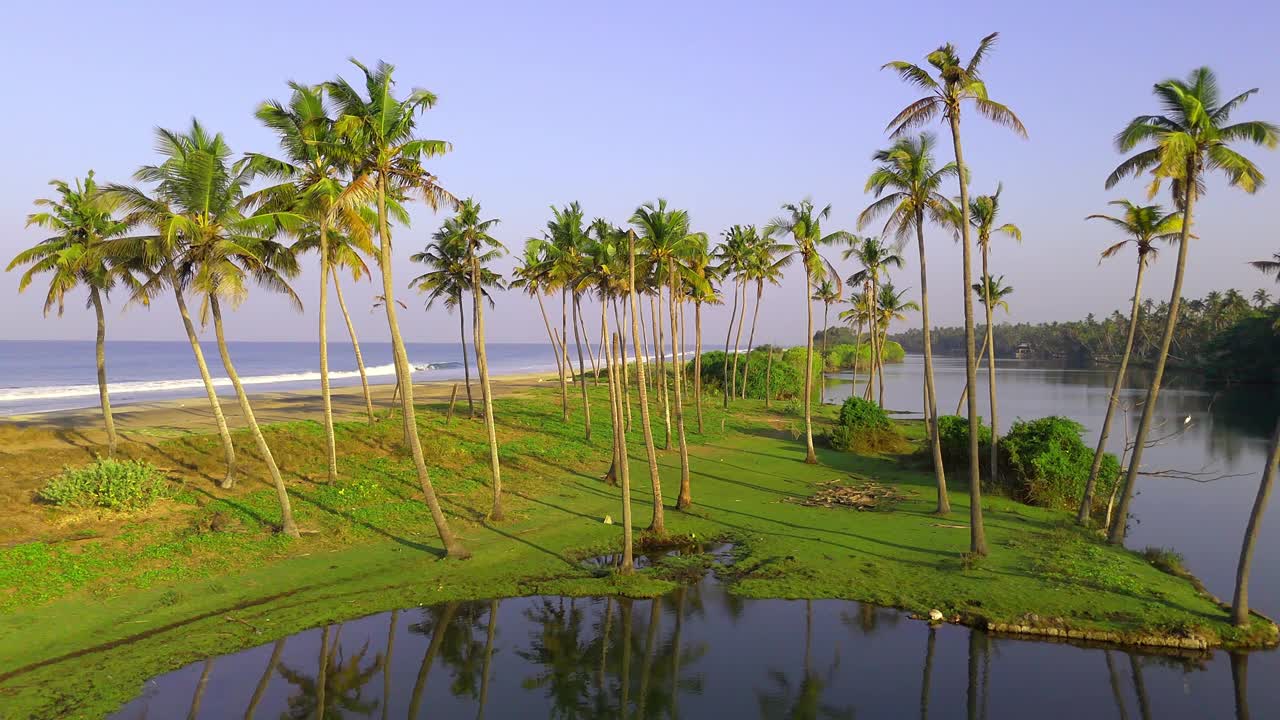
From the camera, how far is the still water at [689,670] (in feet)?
44.6

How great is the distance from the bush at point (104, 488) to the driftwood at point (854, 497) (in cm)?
2312

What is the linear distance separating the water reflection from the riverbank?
92 cm

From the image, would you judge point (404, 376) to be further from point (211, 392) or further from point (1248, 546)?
point (1248, 546)

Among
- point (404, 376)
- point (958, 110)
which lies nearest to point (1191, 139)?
point (958, 110)

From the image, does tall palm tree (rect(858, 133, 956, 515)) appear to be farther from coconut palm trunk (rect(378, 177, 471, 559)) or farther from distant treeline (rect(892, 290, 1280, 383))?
distant treeline (rect(892, 290, 1280, 383))

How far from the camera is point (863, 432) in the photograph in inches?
1630

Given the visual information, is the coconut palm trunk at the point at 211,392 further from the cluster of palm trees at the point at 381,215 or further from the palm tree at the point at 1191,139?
the palm tree at the point at 1191,139

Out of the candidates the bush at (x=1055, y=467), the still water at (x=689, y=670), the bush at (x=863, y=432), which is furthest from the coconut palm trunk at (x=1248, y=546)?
the bush at (x=863, y=432)

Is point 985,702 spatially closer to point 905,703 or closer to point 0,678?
point 905,703

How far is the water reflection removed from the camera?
13.6 metres

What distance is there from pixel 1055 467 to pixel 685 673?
2017cm

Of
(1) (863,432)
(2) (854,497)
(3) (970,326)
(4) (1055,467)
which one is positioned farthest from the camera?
(1) (863,432)

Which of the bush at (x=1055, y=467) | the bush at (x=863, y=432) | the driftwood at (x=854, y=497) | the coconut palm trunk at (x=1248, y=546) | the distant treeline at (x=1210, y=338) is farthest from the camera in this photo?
the distant treeline at (x=1210, y=338)

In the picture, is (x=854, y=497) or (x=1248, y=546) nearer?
(x=1248, y=546)
